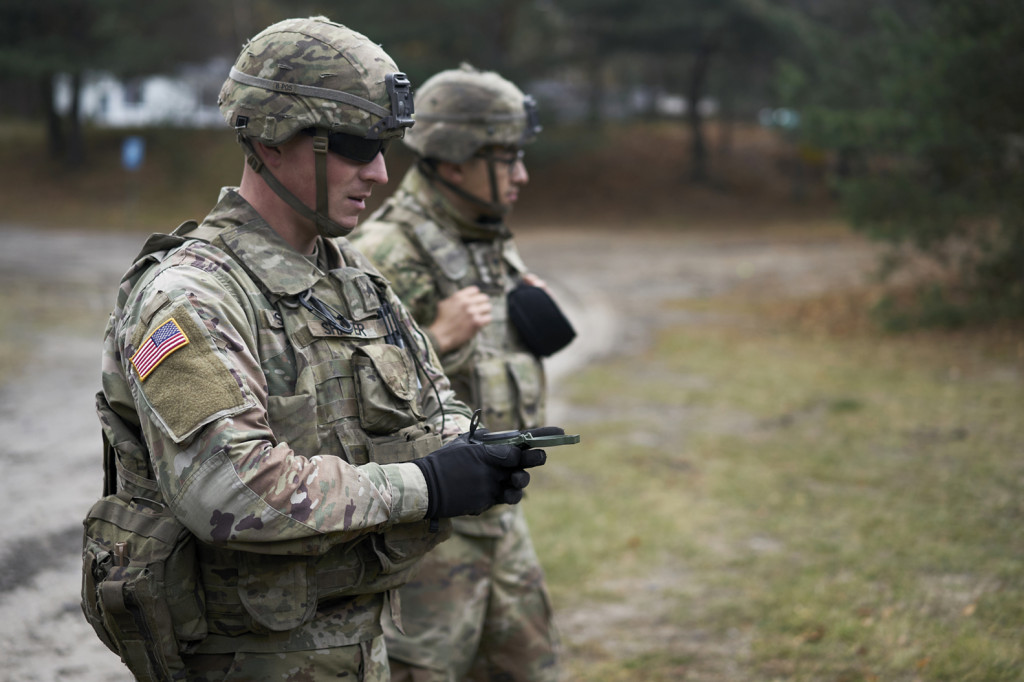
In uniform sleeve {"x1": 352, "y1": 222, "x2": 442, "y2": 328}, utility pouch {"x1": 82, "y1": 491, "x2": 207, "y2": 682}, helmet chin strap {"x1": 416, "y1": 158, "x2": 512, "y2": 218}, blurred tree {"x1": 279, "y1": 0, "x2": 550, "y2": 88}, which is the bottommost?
utility pouch {"x1": 82, "y1": 491, "x2": 207, "y2": 682}

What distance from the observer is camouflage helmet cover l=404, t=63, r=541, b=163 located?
3.81 meters

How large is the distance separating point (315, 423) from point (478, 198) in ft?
5.72

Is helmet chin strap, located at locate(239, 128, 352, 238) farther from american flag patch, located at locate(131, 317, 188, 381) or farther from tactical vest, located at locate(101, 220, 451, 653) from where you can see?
american flag patch, located at locate(131, 317, 188, 381)

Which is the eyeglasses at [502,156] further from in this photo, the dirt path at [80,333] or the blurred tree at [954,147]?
the blurred tree at [954,147]

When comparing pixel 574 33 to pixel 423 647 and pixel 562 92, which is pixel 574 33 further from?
pixel 423 647

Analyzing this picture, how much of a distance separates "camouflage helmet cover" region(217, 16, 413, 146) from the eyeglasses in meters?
1.50

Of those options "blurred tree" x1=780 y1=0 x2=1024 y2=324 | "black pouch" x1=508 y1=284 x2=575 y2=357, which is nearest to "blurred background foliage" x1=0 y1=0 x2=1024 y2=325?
"blurred tree" x1=780 y1=0 x2=1024 y2=324

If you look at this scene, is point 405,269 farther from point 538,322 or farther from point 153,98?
point 153,98

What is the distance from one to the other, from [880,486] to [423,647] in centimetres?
453

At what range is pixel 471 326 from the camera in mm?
3471

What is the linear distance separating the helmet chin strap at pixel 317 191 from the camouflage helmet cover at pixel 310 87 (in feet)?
0.21

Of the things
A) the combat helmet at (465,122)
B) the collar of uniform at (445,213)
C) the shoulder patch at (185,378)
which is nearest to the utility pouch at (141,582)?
the shoulder patch at (185,378)

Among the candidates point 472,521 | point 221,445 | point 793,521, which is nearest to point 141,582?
point 221,445

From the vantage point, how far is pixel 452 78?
12.9 ft
